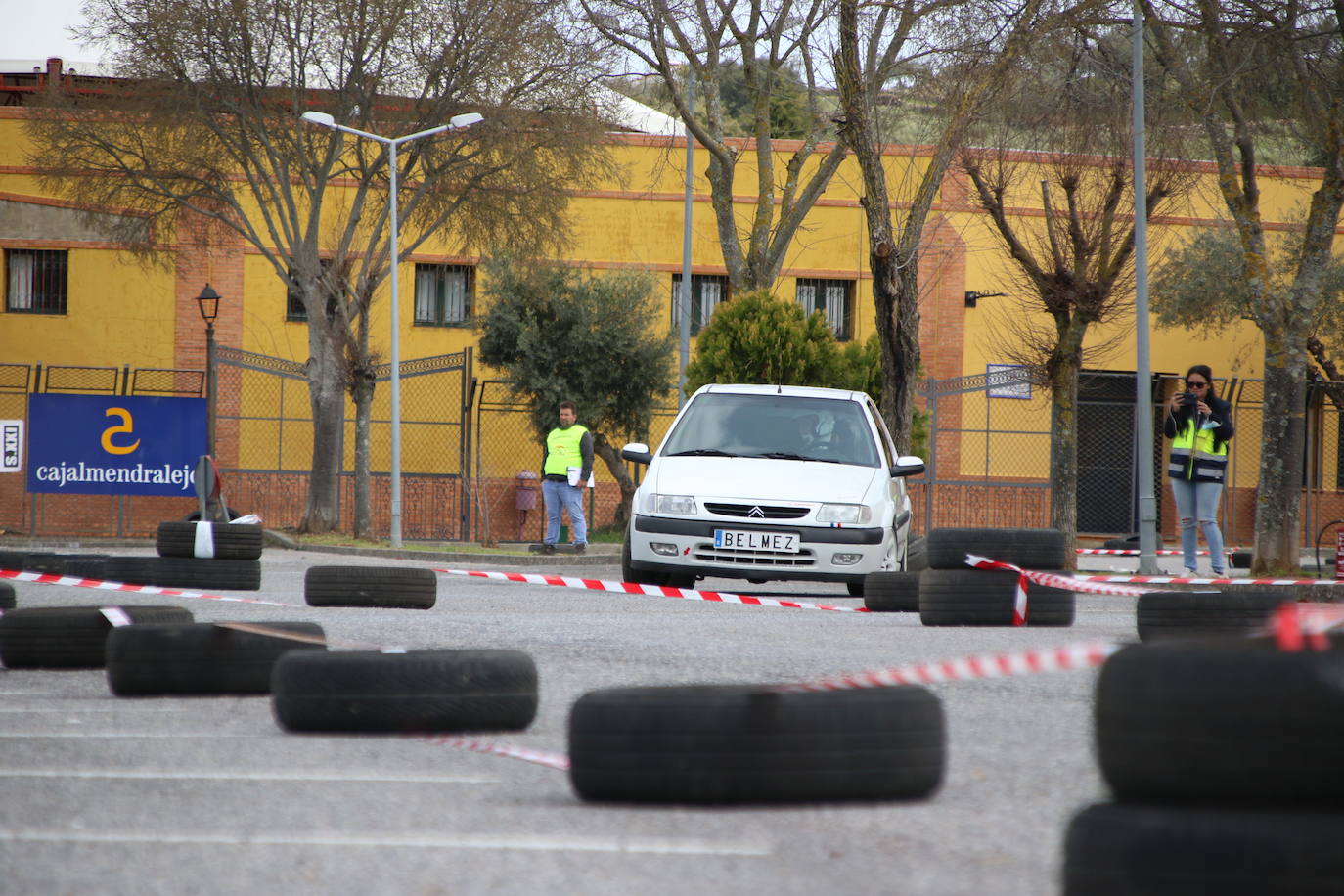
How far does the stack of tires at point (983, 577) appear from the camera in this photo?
9977mm

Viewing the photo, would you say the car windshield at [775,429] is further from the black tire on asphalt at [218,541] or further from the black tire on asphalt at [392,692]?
the black tire on asphalt at [392,692]

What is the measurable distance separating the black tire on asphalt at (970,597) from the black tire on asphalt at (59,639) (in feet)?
14.4

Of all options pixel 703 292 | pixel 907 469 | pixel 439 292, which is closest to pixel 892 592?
pixel 907 469

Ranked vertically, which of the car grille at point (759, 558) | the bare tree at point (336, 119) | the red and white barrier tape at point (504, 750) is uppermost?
the bare tree at point (336, 119)

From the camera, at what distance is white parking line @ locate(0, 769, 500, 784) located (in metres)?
4.69

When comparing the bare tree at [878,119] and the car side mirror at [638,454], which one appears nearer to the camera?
the car side mirror at [638,454]

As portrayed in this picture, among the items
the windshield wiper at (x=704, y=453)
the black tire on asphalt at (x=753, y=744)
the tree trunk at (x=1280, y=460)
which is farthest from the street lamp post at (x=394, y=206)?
the black tire on asphalt at (x=753, y=744)

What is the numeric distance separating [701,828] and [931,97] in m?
18.8

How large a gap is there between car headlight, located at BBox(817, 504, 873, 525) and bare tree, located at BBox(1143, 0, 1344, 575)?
540 cm

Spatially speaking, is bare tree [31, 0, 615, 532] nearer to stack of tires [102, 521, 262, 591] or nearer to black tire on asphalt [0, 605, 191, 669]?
stack of tires [102, 521, 262, 591]

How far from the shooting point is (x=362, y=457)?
27109 mm

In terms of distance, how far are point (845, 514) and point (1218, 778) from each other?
360 inches

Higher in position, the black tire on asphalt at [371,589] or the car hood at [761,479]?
the car hood at [761,479]

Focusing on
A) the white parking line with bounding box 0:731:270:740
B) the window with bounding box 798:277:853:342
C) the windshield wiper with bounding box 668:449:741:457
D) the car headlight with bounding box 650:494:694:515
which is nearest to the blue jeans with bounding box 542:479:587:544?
the windshield wiper with bounding box 668:449:741:457
